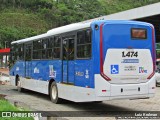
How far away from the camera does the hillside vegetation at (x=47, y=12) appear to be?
129875 millimetres

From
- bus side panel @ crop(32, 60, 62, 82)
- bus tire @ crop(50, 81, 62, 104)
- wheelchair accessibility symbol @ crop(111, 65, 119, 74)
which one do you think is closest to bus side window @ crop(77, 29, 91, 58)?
wheelchair accessibility symbol @ crop(111, 65, 119, 74)

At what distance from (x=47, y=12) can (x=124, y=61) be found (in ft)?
454

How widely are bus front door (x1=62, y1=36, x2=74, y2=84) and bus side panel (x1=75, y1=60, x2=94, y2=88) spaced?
1.65 ft

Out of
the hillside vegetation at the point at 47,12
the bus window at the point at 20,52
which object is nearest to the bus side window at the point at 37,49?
the bus window at the point at 20,52

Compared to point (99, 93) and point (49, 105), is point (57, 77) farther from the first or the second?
point (99, 93)

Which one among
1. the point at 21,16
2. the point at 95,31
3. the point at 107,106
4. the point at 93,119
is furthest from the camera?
the point at 21,16

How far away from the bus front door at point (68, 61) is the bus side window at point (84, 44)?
66 cm

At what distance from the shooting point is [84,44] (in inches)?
508

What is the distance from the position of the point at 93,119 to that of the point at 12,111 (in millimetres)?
2481

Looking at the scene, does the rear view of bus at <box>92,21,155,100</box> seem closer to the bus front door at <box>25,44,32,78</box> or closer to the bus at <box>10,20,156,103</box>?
the bus at <box>10,20,156,103</box>

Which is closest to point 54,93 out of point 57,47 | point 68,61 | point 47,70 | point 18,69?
point 47,70

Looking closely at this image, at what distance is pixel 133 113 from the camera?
12547 mm

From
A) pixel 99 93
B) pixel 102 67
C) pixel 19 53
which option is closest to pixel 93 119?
pixel 99 93

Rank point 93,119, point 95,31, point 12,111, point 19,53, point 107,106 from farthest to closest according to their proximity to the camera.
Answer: point 19,53 < point 107,106 < point 95,31 < point 93,119 < point 12,111
